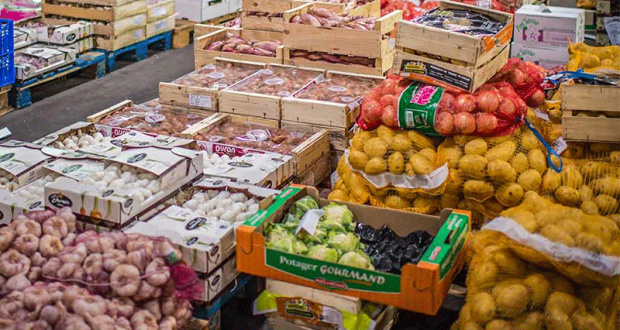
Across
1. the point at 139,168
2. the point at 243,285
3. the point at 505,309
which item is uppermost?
the point at 139,168

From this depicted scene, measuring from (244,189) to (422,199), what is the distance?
1277 millimetres

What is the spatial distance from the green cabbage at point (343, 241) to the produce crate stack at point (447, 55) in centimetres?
144

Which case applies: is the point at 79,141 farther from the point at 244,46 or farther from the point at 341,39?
the point at 341,39

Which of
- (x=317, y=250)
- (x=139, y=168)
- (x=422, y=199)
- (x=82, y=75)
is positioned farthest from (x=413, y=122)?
(x=82, y=75)

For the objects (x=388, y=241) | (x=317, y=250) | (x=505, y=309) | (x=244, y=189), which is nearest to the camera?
(x=505, y=309)

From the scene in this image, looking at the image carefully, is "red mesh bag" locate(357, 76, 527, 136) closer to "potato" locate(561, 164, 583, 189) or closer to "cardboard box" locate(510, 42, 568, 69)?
"potato" locate(561, 164, 583, 189)

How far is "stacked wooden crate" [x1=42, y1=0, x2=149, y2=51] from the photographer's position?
34.8 ft

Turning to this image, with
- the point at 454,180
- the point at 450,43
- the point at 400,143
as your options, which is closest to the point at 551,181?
the point at 454,180

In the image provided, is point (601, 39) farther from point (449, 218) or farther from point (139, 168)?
point (139, 168)

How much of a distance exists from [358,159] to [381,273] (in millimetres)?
1368

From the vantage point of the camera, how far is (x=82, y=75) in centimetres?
1084

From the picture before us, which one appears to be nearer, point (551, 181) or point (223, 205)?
point (223, 205)

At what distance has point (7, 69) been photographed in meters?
8.87

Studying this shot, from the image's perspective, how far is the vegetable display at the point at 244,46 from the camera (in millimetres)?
8406
